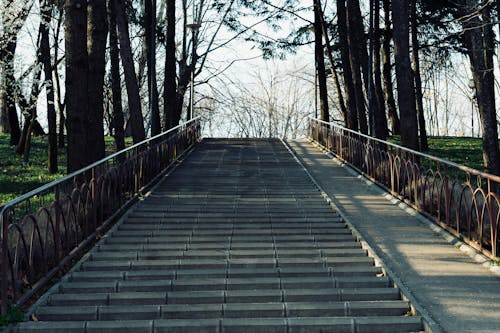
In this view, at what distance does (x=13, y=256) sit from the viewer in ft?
21.9

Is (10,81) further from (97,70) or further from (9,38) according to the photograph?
(97,70)

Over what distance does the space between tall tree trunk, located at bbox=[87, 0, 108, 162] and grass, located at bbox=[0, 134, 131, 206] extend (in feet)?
11.2

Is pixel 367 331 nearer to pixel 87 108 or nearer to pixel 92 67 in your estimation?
pixel 87 108

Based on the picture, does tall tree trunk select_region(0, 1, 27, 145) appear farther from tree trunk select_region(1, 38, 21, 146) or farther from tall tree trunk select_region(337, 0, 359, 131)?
tall tree trunk select_region(337, 0, 359, 131)

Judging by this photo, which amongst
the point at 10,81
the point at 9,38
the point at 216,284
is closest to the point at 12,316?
the point at 216,284

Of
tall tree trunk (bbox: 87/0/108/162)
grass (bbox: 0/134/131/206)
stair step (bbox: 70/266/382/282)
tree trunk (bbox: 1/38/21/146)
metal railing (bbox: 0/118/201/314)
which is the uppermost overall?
tree trunk (bbox: 1/38/21/146)

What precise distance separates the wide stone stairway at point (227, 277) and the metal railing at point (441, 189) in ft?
5.04

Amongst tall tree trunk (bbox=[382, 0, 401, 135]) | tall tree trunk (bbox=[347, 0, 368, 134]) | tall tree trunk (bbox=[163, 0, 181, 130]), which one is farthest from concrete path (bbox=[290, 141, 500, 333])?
tall tree trunk (bbox=[382, 0, 401, 135])

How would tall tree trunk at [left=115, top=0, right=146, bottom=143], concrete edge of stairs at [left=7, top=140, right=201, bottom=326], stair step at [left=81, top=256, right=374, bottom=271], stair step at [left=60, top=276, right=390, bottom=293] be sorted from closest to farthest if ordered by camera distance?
concrete edge of stairs at [left=7, top=140, right=201, bottom=326]
stair step at [left=60, top=276, right=390, bottom=293]
stair step at [left=81, top=256, right=374, bottom=271]
tall tree trunk at [left=115, top=0, right=146, bottom=143]

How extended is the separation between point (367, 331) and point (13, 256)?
12.2ft

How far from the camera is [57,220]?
7844mm

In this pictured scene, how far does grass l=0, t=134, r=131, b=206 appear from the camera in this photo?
1614 centimetres

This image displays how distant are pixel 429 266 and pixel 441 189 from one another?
2438mm

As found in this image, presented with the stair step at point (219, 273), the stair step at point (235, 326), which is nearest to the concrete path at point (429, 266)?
the stair step at point (235, 326)
